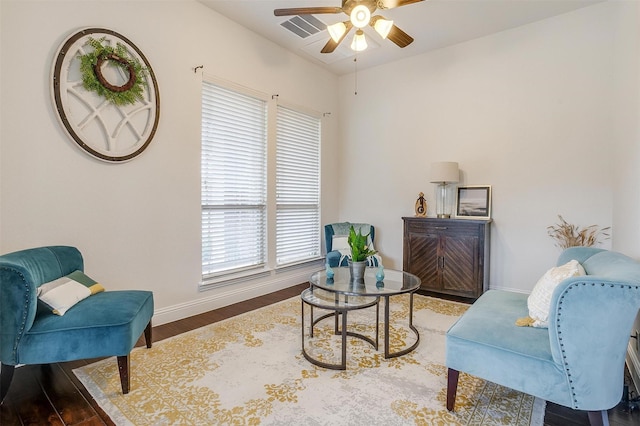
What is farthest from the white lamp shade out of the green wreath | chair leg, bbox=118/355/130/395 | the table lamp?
chair leg, bbox=118/355/130/395

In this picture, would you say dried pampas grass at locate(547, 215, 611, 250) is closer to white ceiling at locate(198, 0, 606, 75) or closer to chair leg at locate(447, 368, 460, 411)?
white ceiling at locate(198, 0, 606, 75)

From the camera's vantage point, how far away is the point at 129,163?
9.66ft

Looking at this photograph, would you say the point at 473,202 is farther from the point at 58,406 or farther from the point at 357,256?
the point at 58,406

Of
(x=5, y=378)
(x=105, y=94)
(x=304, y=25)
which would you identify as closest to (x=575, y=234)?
(x=304, y=25)

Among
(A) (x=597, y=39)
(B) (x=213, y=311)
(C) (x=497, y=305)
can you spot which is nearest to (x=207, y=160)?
(B) (x=213, y=311)

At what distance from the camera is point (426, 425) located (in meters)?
A: 1.76

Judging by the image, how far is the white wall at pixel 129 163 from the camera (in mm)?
2336

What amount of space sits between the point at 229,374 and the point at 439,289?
110 inches

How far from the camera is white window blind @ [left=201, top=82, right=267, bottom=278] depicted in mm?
3615

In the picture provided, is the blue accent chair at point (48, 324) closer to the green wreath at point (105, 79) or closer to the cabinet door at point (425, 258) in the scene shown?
the green wreath at point (105, 79)

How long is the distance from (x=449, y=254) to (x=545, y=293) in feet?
6.94

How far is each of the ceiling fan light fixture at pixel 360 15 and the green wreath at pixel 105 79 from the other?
195cm

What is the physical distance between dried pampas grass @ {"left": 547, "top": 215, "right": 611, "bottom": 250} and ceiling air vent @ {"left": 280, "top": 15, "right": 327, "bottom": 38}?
353 cm

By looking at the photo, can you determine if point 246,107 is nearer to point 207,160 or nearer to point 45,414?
point 207,160
